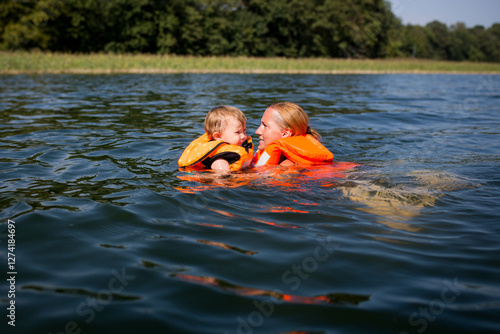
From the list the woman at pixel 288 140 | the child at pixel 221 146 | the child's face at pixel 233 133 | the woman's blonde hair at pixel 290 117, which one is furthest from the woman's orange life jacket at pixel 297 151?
the child's face at pixel 233 133

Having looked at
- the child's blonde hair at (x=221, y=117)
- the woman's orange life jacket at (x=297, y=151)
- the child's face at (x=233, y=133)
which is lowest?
the woman's orange life jacket at (x=297, y=151)

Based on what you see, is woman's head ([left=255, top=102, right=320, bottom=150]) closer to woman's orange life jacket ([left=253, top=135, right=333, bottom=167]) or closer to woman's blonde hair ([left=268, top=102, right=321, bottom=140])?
woman's blonde hair ([left=268, top=102, right=321, bottom=140])

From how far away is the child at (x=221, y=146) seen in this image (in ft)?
15.0

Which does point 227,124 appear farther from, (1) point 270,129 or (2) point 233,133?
(1) point 270,129

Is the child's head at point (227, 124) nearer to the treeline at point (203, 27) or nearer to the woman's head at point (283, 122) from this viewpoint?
the woman's head at point (283, 122)

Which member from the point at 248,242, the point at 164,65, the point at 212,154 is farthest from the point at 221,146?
the point at 164,65

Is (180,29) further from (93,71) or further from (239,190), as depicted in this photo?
(239,190)

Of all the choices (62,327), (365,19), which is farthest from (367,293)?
(365,19)

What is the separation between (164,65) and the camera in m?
26.7

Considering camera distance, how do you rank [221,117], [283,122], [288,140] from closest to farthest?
[221,117] < [288,140] < [283,122]

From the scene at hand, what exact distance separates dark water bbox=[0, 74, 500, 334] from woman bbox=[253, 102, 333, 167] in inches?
8.4

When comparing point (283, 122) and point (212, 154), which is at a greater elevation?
point (283, 122)

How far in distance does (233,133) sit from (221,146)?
221 millimetres

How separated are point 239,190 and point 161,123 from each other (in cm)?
481
